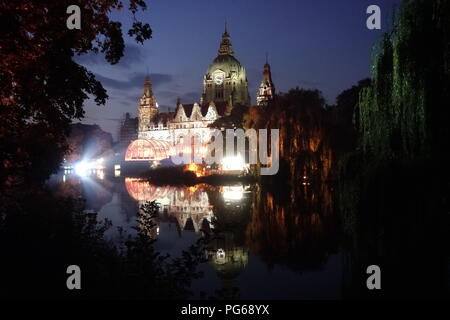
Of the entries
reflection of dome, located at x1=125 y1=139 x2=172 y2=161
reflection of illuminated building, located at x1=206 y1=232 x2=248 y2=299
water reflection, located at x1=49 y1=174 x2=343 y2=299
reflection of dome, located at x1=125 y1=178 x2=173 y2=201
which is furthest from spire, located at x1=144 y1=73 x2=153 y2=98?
reflection of illuminated building, located at x1=206 y1=232 x2=248 y2=299

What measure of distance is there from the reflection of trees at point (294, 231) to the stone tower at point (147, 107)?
79.9m

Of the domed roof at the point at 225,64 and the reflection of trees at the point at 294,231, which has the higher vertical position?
the domed roof at the point at 225,64

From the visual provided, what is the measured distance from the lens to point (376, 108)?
7621mm

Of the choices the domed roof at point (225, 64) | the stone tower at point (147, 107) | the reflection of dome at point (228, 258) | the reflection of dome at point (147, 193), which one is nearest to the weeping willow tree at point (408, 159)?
the reflection of dome at point (228, 258)

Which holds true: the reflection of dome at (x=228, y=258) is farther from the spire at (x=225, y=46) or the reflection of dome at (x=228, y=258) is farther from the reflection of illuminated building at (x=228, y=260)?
the spire at (x=225, y=46)

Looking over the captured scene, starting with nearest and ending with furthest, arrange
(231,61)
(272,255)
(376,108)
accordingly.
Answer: (376,108) → (272,255) → (231,61)

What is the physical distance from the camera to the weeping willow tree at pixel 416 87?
20.1 ft

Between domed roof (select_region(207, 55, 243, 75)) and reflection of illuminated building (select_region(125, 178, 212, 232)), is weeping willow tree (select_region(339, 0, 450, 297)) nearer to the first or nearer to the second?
reflection of illuminated building (select_region(125, 178, 212, 232))

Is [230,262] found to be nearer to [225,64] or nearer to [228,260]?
[228,260]

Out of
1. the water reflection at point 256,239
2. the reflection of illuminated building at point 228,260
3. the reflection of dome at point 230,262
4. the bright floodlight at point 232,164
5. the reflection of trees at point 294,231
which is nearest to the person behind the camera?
the water reflection at point 256,239

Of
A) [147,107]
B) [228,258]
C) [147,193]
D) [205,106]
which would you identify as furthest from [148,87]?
[228,258]

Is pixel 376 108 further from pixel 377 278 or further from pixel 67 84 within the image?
pixel 67 84
